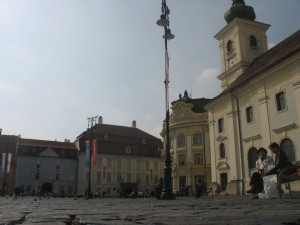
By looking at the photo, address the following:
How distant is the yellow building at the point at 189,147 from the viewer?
2149 inches

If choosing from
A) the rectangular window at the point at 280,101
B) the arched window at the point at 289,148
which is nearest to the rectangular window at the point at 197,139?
the rectangular window at the point at 280,101

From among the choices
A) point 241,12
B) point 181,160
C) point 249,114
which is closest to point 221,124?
point 249,114

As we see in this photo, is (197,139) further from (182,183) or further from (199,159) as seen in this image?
(182,183)

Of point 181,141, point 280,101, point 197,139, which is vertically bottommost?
point 280,101

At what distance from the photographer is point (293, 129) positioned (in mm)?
26219

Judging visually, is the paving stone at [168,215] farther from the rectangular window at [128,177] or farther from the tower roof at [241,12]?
the rectangular window at [128,177]

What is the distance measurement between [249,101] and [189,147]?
80.9 ft

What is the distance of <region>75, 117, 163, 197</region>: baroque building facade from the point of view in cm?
7481

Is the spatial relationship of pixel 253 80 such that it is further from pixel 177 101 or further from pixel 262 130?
pixel 177 101

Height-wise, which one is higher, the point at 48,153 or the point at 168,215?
the point at 48,153

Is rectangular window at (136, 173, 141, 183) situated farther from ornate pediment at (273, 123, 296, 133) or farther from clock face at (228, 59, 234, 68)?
ornate pediment at (273, 123, 296, 133)

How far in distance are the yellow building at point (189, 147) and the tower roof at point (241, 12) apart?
17.7m

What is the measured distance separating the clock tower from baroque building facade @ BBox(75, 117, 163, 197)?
114ft

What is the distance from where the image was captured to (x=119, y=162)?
77438 millimetres
